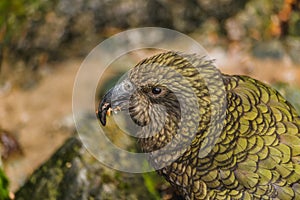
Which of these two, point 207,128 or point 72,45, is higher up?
point 207,128

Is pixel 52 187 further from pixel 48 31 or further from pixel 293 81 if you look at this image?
pixel 293 81

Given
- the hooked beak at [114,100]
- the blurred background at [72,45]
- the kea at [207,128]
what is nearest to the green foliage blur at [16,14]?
the blurred background at [72,45]

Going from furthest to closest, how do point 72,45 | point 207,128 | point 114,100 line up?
1. point 72,45
2. point 207,128
3. point 114,100

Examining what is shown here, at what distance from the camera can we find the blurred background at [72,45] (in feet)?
32.4

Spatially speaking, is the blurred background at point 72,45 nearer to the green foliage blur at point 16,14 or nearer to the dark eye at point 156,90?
the green foliage blur at point 16,14

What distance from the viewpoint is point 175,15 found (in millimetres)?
11148

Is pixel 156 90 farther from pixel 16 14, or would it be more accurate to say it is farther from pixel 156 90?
pixel 16 14

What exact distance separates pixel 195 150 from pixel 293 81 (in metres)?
5.46

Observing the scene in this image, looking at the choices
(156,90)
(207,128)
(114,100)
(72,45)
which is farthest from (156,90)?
(72,45)

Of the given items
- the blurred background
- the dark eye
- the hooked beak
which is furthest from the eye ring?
the blurred background

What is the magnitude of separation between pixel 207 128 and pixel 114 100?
84cm

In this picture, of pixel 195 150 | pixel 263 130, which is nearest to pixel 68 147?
pixel 195 150

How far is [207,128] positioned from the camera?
5.89m

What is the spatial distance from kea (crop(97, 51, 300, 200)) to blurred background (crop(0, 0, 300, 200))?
2.28 m
